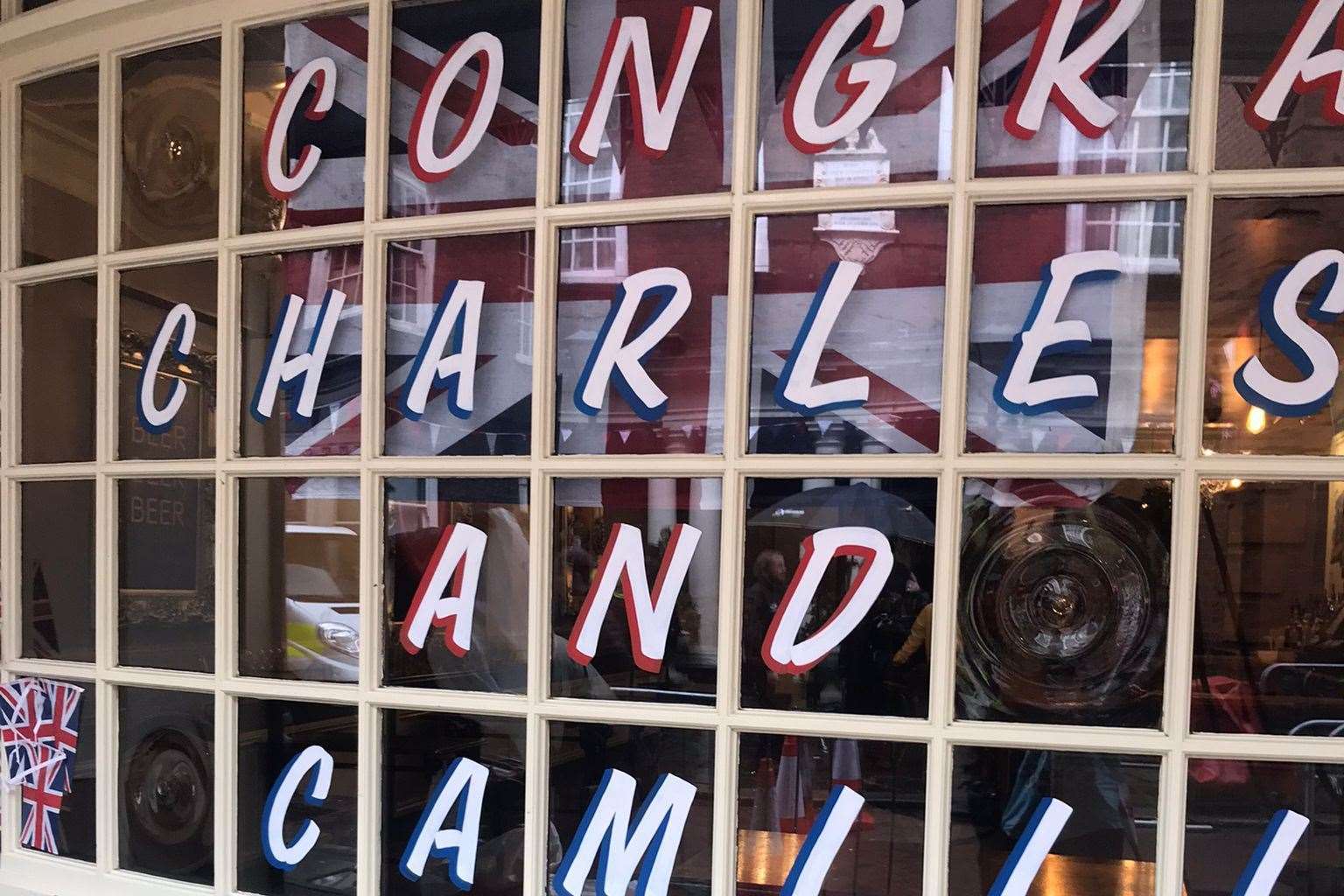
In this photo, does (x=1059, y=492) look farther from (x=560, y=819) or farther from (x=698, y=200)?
(x=560, y=819)

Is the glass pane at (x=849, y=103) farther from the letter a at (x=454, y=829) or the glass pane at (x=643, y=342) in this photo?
the letter a at (x=454, y=829)

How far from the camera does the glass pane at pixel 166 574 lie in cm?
231

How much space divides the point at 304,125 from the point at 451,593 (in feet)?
4.08

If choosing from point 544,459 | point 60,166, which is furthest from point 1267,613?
point 60,166

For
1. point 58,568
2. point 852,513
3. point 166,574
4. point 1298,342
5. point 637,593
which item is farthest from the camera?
point 58,568

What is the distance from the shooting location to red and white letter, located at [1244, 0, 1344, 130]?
1732mm

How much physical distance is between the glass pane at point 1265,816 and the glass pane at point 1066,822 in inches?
3.6

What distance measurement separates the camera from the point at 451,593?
2117mm

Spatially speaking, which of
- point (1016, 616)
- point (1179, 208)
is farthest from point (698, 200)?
point (1016, 616)

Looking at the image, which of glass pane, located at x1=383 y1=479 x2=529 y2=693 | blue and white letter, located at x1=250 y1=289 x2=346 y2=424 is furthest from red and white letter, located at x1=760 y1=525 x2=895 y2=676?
blue and white letter, located at x1=250 y1=289 x2=346 y2=424

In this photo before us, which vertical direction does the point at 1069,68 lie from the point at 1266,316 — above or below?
above

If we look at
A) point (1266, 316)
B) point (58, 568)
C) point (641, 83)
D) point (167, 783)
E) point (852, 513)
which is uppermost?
point (641, 83)

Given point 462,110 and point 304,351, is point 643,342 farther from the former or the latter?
point 304,351

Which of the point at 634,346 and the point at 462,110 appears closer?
the point at 634,346
